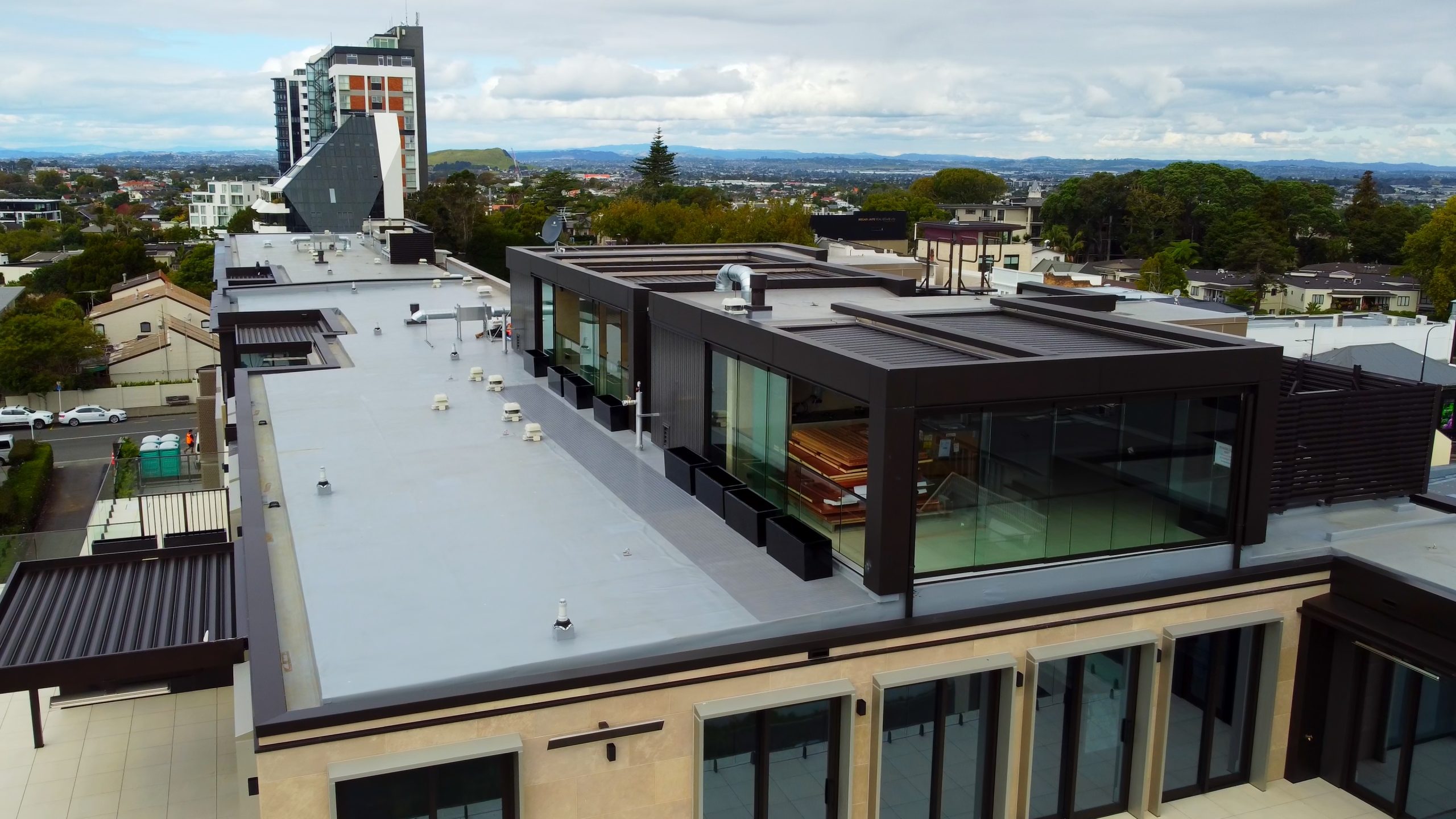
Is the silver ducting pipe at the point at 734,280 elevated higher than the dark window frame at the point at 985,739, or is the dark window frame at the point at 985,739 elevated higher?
the silver ducting pipe at the point at 734,280

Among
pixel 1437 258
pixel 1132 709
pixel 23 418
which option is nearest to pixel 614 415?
pixel 1132 709

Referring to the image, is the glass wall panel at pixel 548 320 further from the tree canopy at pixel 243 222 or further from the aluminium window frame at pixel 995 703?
the tree canopy at pixel 243 222

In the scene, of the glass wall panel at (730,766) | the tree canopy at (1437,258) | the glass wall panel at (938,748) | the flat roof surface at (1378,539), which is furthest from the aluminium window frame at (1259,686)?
the tree canopy at (1437,258)

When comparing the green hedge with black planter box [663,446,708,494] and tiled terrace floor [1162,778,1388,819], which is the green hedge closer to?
black planter box [663,446,708,494]

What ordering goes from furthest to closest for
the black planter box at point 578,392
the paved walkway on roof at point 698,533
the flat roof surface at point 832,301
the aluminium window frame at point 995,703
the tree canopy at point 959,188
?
the tree canopy at point 959,188, the black planter box at point 578,392, the flat roof surface at point 832,301, the paved walkway on roof at point 698,533, the aluminium window frame at point 995,703

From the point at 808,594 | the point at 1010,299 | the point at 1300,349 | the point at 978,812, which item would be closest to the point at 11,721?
the point at 808,594

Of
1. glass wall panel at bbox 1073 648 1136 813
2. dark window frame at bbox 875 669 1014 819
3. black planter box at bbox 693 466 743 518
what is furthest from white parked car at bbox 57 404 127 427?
glass wall panel at bbox 1073 648 1136 813
